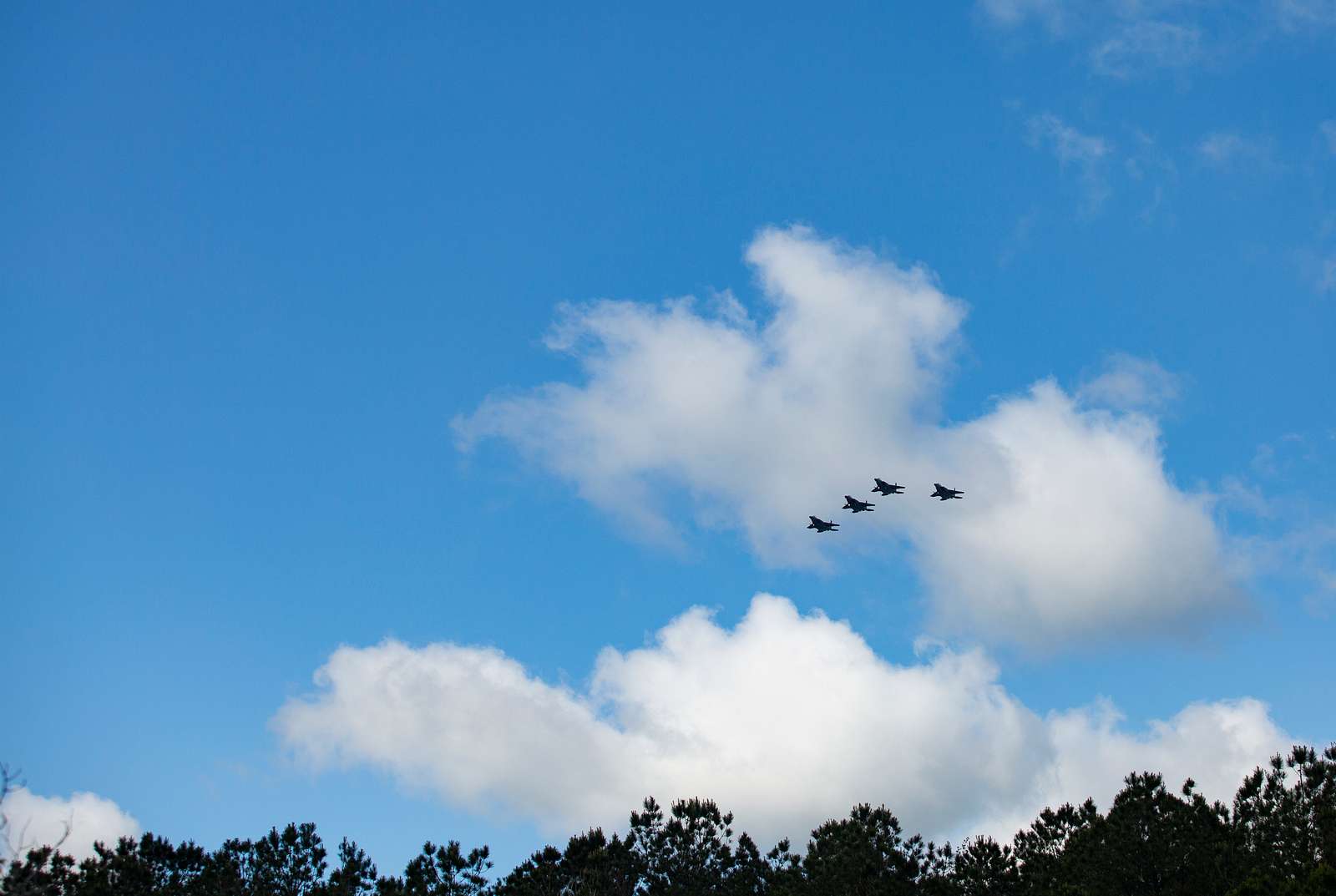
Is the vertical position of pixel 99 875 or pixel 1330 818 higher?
pixel 1330 818

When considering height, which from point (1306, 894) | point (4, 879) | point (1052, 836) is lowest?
point (4, 879)

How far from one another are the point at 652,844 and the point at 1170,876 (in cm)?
2132

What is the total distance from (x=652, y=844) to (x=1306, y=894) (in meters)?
26.2

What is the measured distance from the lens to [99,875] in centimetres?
4622

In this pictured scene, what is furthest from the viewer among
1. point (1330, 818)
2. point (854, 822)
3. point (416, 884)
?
point (416, 884)

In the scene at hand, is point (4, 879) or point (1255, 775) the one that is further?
point (1255, 775)

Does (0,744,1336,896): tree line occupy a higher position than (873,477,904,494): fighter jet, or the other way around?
(873,477,904,494): fighter jet

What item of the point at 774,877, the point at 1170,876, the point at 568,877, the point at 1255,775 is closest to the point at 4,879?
the point at 568,877

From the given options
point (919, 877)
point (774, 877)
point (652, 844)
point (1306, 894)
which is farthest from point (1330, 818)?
point (652, 844)

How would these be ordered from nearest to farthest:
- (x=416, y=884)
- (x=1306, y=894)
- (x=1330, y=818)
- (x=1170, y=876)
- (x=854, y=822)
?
(x=1306, y=894) < (x=1330, y=818) < (x=1170, y=876) < (x=854, y=822) < (x=416, y=884)

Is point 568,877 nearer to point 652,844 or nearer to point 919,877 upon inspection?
point 652,844

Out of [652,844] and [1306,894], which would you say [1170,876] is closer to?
[1306,894]

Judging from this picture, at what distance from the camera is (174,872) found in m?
47.6

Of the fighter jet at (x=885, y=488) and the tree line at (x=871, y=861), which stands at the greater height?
the fighter jet at (x=885, y=488)
